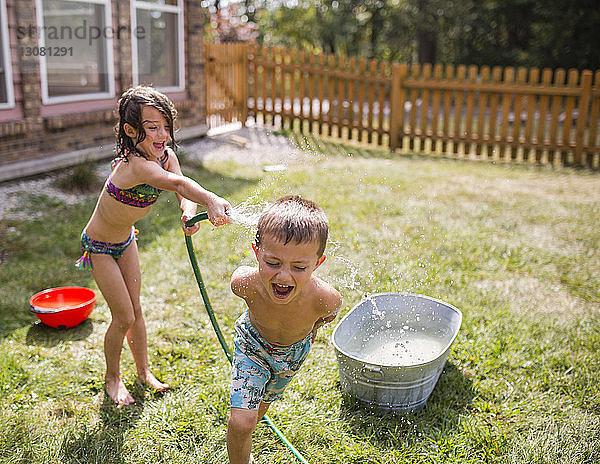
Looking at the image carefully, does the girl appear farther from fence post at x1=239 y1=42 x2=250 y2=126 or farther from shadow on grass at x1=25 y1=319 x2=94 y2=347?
fence post at x1=239 y1=42 x2=250 y2=126

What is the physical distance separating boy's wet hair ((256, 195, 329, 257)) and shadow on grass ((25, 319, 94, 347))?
2.01m

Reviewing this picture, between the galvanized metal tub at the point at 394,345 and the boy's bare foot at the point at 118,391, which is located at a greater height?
the galvanized metal tub at the point at 394,345

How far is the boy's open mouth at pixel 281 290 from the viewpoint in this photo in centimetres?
208

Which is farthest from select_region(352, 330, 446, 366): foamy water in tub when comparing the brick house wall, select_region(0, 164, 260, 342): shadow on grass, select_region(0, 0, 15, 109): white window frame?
select_region(0, 0, 15, 109): white window frame

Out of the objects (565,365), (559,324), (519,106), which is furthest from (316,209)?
(519,106)

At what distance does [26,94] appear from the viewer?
6652 millimetres

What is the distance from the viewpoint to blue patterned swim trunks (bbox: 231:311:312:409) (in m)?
2.27

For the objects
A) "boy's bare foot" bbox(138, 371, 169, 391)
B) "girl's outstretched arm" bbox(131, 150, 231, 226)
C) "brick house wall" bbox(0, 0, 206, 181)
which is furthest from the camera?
"brick house wall" bbox(0, 0, 206, 181)

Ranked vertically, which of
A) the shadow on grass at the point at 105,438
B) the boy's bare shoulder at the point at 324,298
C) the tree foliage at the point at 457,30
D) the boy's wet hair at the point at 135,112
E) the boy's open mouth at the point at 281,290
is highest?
the tree foliage at the point at 457,30

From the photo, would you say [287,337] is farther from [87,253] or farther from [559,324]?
[559,324]

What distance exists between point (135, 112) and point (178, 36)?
24.1 feet

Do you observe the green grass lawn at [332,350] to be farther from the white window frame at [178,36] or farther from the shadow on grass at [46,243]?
the white window frame at [178,36]

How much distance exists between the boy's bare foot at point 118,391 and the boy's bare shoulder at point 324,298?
128cm

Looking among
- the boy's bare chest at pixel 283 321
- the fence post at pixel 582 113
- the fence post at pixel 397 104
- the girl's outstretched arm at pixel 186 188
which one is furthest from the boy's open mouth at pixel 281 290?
the fence post at pixel 397 104
